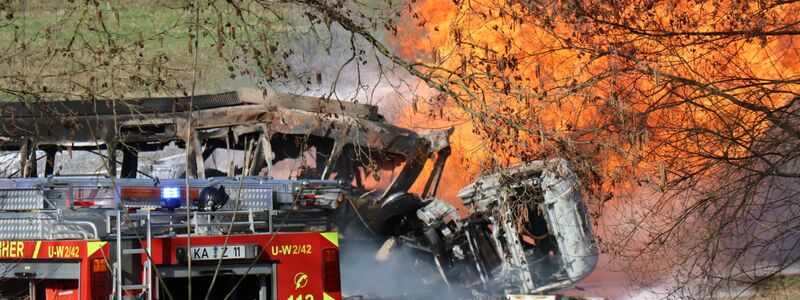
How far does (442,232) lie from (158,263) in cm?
924

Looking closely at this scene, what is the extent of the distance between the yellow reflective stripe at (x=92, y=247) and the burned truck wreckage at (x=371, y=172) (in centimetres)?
571

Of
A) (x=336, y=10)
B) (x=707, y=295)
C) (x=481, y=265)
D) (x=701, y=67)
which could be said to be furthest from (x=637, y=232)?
(x=481, y=265)

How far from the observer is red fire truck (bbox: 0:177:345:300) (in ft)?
22.8

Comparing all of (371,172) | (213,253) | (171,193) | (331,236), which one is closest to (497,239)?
(371,172)

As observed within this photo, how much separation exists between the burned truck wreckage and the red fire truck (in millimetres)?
4412

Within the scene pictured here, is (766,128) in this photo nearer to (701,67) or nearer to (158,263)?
(701,67)

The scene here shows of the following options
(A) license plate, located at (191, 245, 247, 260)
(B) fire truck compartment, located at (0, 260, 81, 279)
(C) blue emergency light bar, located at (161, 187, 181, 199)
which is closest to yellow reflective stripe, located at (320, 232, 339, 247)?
(A) license plate, located at (191, 245, 247, 260)

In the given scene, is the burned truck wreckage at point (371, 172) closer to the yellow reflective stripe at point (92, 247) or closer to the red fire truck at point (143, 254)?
the red fire truck at point (143, 254)

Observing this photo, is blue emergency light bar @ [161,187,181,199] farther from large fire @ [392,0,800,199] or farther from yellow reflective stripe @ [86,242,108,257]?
large fire @ [392,0,800,199]

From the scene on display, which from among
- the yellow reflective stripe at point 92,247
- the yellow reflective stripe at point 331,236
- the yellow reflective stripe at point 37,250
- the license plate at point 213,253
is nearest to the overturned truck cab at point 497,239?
the yellow reflective stripe at point 331,236

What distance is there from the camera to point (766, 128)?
30.5 feet

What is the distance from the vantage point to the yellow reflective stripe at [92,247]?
6.91 meters

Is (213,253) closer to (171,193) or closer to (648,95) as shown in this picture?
(171,193)

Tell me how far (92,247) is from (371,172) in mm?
6448
